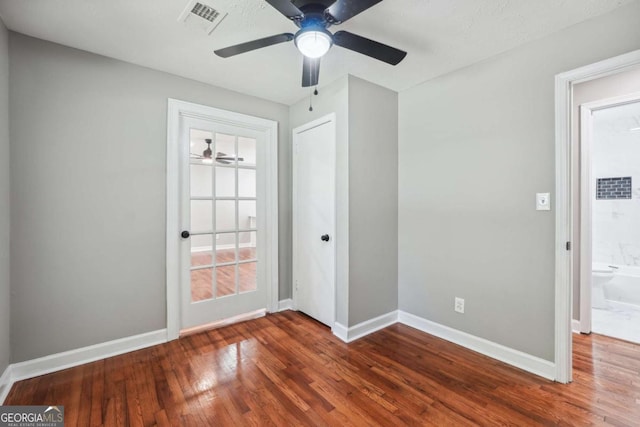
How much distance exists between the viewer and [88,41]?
2029 millimetres

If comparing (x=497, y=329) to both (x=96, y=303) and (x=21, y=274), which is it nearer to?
(x=96, y=303)

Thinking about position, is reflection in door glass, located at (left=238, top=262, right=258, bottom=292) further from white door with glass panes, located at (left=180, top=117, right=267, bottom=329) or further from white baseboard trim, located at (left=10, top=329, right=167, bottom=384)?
white baseboard trim, located at (left=10, top=329, right=167, bottom=384)

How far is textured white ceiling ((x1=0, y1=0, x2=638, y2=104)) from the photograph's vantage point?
1660 mm

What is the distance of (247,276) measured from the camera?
3.03m

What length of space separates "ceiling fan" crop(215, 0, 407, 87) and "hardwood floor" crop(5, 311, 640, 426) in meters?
2.03

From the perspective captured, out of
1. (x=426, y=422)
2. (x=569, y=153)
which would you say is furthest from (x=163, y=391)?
(x=569, y=153)

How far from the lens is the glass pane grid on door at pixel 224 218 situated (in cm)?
271

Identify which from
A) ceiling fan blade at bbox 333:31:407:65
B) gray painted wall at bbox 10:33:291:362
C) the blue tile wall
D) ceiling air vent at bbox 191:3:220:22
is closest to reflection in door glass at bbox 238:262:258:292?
gray painted wall at bbox 10:33:291:362

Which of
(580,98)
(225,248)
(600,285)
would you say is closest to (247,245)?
(225,248)

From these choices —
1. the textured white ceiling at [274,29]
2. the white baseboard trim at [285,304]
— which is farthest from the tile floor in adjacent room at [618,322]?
the white baseboard trim at [285,304]

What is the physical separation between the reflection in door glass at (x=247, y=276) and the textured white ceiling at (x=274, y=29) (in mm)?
1878

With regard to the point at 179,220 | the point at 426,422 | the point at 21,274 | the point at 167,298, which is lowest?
the point at 426,422

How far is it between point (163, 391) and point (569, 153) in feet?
10.1

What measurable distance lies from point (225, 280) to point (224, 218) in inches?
24.7
